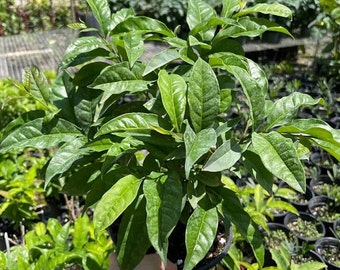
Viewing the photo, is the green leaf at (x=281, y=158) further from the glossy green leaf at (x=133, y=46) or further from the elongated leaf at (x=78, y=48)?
the elongated leaf at (x=78, y=48)

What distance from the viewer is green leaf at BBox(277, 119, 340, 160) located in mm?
1062

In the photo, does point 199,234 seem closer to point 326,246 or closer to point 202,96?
point 202,96

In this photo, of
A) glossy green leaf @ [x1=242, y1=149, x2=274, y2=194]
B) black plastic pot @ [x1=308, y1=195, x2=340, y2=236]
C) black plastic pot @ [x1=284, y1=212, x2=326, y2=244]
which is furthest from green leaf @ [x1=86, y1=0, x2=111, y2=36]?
black plastic pot @ [x1=308, y1=195, x2=340, y2=236]

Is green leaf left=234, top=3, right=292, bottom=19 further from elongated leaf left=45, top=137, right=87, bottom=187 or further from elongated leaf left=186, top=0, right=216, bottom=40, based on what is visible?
elongated leaf left=45, top=137, right=87, bottom=187

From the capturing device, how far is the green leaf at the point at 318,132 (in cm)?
106

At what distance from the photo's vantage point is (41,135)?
4.42ft

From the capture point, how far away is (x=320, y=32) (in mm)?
5117

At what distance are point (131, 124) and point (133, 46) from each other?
0.26 metres

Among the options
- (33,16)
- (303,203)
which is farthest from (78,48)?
(33,16)

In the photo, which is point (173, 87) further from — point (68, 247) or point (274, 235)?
point (274, 235)

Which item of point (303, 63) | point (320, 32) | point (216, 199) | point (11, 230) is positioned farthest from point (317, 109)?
point (216, 199)

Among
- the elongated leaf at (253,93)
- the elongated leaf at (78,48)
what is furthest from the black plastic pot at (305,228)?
the elongated leaf at (78,48)

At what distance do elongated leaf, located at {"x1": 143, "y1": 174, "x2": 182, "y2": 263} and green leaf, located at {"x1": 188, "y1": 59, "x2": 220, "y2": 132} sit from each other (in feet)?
0.53

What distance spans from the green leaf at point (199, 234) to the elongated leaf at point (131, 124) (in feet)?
0.83
